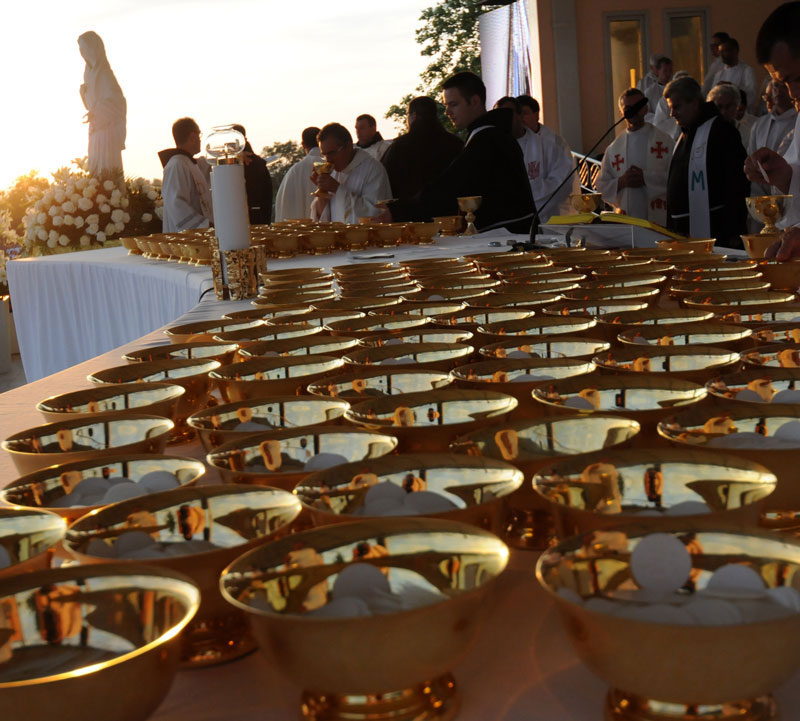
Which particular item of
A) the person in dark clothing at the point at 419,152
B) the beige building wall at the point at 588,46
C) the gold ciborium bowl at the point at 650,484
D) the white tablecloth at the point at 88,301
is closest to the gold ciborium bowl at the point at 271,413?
A: the gold ciborium bowl at the point at 650,484

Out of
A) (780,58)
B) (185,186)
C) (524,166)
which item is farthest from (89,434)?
(185,186)

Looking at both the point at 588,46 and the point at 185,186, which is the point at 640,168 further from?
the point at 588,46

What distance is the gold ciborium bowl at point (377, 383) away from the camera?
99 centimetres

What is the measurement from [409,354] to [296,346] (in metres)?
0.22

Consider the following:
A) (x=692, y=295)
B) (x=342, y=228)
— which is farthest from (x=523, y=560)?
(x=342, y=228)

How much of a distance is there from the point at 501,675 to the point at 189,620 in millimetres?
179

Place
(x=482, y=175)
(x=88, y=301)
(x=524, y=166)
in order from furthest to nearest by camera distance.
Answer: (x=524, y=166) → (x=482, y=175) → (x=88, y=301)

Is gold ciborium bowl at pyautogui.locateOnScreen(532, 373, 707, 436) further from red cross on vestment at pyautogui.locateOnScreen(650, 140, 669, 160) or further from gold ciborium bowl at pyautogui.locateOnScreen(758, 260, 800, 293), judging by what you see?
red cross on vestment at pyautogui.locateOnScreen(650, 140, 669, 160)

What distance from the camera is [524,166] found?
4609 millimetres

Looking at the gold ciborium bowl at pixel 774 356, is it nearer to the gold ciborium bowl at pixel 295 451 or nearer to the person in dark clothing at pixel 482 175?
the gold ciborium bowl at pixel 295 451

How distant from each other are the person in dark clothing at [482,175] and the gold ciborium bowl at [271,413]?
3.47 metres

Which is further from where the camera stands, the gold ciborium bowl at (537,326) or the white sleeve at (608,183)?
the white sleeve at (608,183)

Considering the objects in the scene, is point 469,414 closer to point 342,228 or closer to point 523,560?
point 523,560

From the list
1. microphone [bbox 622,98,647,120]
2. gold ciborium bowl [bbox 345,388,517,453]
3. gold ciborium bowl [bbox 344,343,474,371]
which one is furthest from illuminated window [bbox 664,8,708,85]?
gold ciborium bowl [bbox 345,388,517,453]
